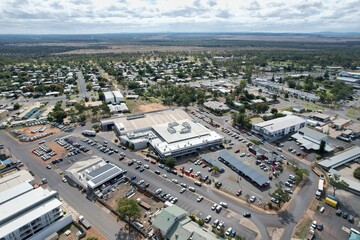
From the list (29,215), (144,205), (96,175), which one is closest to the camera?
(29,215)

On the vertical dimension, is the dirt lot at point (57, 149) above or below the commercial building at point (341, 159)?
below

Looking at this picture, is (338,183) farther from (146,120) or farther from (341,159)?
(146,120)

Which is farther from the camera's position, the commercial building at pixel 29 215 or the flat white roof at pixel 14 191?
the flat white roof at pixel 14 191

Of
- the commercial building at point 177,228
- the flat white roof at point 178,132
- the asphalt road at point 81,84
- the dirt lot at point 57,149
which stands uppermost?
the commercial building at point 177,228

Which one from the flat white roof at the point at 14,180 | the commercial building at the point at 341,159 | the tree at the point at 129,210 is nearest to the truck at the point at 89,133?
the flat white roof at the point at 14,180

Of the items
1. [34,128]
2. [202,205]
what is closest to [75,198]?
[202,205]

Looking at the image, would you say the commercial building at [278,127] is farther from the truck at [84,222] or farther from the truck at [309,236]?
the truck at [84,222]
